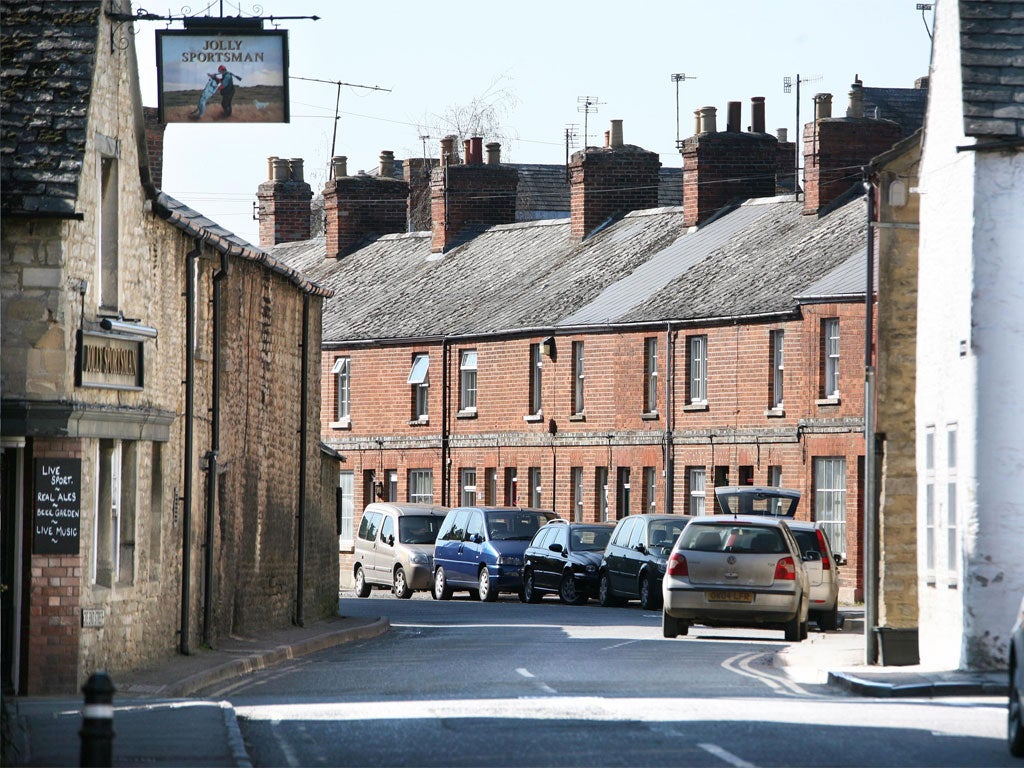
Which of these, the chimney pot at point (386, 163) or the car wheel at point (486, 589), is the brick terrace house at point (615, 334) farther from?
the car wheel at point (486, 589)

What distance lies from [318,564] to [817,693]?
15.3m

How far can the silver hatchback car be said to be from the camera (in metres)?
27.4

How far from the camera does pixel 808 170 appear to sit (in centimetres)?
5025

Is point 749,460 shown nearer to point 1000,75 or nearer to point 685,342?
point 685,342

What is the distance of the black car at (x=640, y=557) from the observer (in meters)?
36.2

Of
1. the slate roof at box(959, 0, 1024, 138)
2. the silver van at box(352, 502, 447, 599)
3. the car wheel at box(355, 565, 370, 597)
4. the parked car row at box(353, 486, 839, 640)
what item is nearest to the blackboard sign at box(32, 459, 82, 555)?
the slate roof at box(959, 0, 1024, 138)

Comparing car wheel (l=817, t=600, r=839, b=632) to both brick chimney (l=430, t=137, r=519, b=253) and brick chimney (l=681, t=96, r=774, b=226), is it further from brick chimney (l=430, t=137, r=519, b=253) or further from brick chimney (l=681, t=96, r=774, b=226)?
brick chimney (l=430, t=137, r=519, b=253)

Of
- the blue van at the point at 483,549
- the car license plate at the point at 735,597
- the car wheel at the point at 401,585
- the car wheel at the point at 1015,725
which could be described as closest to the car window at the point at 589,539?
the blue van at the point at 483,549

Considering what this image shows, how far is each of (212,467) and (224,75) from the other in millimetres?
7079

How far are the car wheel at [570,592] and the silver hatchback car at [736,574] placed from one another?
41.1 ft

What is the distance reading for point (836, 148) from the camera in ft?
160

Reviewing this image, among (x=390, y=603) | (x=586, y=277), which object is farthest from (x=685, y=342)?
(x=390, y=603)

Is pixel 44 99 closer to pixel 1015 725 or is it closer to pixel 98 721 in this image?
pixel 98 721

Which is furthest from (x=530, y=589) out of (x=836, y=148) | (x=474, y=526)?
(x=836, y=148)
